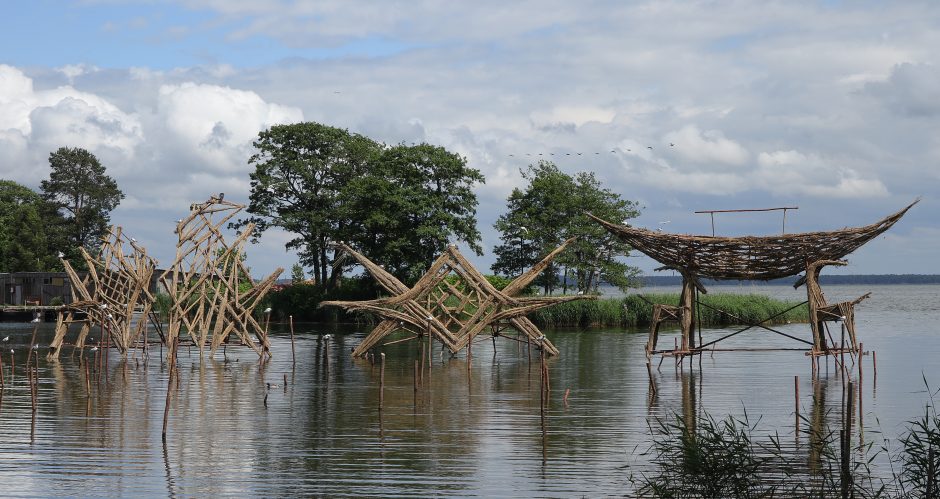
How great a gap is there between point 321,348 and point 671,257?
1988 centimetres

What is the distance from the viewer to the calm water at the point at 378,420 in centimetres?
1888

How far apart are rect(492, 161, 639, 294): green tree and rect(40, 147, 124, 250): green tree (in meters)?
39.7

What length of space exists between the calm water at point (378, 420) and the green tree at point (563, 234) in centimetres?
2752

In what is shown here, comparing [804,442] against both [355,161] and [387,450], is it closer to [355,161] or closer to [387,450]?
[387,450]

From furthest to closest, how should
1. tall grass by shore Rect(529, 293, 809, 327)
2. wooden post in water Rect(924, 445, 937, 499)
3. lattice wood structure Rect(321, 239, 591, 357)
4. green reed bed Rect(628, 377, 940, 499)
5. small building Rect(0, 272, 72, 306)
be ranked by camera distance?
small building Rect(0, 272, 72, 306) → tall grass by shore Rect(529, 293, 809, 327) → lattice wood structure Rect(321, 239, 591, 357) → green reed bed Rect(628, 377, 940, 499) → wooden post in water Rect(924, 445, 937, 499)

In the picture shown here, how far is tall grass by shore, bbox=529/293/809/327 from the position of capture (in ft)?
207

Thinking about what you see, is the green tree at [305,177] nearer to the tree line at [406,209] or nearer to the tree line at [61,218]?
the tree line at [406,209]

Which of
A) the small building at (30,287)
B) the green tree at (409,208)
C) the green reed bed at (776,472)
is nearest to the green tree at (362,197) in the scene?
the green tree at (409,208)

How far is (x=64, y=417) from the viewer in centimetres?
2594

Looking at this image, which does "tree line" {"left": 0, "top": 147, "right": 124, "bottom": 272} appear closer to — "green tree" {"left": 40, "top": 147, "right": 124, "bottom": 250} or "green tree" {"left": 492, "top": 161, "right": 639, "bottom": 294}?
"green tree" {"left": 40, "top": 147, "right": 124, "bottom": 250}

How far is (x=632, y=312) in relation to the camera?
65.1 m

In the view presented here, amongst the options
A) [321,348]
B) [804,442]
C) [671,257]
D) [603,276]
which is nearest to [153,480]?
[804,442]

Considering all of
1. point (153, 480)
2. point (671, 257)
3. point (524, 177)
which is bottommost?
point (153, 480)

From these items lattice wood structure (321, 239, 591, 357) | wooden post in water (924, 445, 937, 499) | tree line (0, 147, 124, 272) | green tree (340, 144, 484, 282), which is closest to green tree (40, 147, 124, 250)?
tree line (0, 147, 124, 272)
